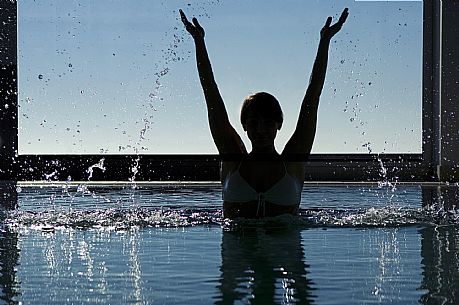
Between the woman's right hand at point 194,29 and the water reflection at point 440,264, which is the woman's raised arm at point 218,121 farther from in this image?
the water reflection at point 440,264

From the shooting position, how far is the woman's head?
10.2 ft

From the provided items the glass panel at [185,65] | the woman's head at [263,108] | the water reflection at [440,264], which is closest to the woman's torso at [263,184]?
the woman's head at [263,108]

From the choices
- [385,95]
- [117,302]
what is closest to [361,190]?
[385,95]

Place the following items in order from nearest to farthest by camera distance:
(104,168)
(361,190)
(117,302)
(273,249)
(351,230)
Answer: (117,302), (273,249), (351,230), (361,190), (104,168)

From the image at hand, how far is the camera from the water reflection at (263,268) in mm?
1705

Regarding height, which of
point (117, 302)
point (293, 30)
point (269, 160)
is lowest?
point (117, 302)

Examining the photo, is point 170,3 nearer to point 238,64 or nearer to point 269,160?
point 238,64

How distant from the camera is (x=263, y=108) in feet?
10.2

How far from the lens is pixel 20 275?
1.96 metres

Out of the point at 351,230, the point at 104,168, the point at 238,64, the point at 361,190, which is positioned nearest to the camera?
the point at 351,230

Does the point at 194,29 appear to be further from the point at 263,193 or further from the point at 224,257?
the point at 224,257

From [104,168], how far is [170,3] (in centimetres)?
185

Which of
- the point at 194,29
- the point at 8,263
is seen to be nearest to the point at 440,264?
the point at 8,263

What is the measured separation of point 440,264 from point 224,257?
58 centimetres
